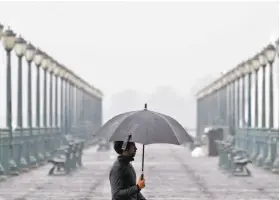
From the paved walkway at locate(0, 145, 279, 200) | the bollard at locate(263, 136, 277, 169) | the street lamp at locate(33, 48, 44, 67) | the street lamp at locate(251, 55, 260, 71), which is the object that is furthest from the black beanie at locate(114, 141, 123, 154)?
the street lamp at locate(251, 55, 260, 71)

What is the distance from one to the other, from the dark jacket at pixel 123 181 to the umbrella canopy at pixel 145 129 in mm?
300

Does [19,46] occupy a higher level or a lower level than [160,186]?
higher

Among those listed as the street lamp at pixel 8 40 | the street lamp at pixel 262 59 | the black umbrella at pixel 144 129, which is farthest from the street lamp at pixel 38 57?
the black umbrella at pixel 144 129

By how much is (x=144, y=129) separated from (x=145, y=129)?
0.04 ft

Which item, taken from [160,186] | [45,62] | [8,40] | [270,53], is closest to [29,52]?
[45,62]

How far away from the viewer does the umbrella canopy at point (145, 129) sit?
27.5ft

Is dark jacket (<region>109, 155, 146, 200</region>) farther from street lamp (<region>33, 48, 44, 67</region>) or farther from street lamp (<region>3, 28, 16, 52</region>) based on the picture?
street lamp (<region>33, 48, 44, 67</region>)

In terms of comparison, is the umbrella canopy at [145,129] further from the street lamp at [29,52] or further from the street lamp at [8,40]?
the street lamp at [29,52]

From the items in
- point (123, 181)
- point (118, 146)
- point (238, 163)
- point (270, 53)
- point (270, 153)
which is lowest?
point (238, 163)

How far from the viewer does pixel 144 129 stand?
27.5ft

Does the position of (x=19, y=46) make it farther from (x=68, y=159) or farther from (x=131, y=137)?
(x=131, y=137)

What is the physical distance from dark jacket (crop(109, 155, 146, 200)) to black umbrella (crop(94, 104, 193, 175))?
270mm

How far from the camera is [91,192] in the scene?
67.3ft

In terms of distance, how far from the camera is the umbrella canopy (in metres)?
8.37
